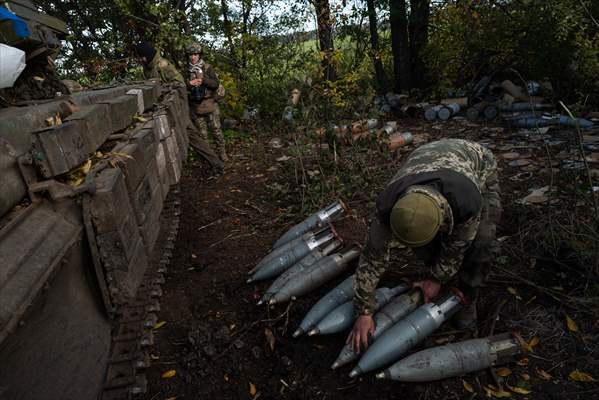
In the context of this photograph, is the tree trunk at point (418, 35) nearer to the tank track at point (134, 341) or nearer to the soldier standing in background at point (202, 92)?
the soldier standing in background at point (202, 92)

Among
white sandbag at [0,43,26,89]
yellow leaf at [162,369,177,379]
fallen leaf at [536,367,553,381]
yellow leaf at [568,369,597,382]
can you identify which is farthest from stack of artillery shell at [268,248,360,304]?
white sandbag at [0,43,26,89]

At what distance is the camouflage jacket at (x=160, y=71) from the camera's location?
7.22 meters

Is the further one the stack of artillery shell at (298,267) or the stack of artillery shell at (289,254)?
the stack of artillery shell at (289,254)

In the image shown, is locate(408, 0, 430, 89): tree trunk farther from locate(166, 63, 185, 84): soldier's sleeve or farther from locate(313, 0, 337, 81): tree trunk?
locate(166, 63, 185, 84): soldier's sleeve

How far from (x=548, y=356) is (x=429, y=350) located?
90 centimetres

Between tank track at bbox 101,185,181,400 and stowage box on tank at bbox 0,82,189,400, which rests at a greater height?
stowage box on tank at bbox 0,82,189,400

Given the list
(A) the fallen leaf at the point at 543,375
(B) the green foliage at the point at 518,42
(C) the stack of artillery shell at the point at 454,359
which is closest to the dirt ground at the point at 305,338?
(A) the fallen leaf at the point at 543,375

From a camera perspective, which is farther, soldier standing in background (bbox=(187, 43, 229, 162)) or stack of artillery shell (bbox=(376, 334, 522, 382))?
soldier standing in background (bbox=(187, 43, 229, 162))

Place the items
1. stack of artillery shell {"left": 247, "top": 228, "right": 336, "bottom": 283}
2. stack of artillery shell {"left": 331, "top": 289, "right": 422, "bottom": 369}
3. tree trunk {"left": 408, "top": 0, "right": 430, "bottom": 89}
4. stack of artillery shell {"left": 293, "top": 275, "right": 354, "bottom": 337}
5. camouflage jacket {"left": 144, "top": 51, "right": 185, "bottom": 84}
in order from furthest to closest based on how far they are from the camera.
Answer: tree trunk {"left": 408, "top": 0, "right": 430, "bottom": 89} → camouflage jacket {"left": 144, "top": 51, "right": 185, "bottom": 84} → stack of artillery shell {"left": 247, "top": 228, "right": 336, "bottom": 283} → stack of artillery shell {"left": 293, "top": 275, "right": 354, "bottom": 337} → stack of artillery shell {"left": 331, "top": 289, "right": 422, "bottom": 369}

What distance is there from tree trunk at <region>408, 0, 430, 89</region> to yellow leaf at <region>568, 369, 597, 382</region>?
376 inches

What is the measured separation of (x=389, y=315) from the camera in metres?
2.85

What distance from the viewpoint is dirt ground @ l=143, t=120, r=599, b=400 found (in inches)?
104

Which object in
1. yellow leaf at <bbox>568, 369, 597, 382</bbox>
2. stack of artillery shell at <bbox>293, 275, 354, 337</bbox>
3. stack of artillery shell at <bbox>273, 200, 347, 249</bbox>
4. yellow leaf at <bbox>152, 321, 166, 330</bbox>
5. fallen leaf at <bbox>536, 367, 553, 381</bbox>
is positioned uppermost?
stack of artillery shell at <bbox>273, 200, 347, 249</bbox>

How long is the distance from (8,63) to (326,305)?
102 inches
